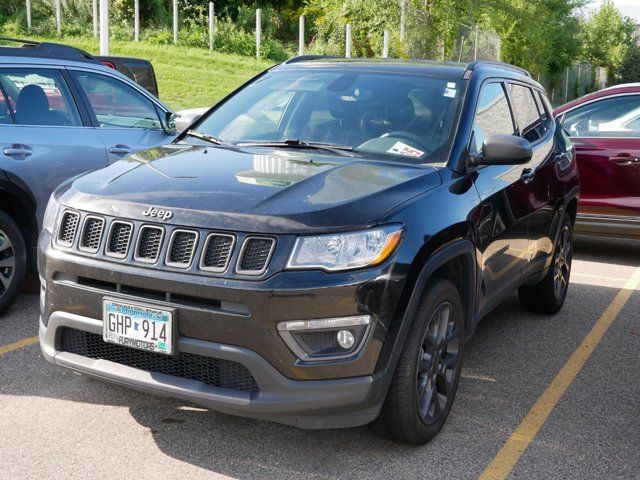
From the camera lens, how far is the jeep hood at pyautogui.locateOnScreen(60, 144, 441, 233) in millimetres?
3512

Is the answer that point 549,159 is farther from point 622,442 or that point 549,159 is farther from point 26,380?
point 26,380

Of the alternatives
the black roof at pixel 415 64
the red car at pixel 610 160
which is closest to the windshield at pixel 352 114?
the black roof at pixel 415 64

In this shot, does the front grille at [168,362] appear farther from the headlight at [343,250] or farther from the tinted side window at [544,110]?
the tinted side window at [544,110]

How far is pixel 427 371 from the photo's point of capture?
13.1 ft

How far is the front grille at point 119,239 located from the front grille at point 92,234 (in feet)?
0.21

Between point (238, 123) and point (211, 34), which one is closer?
point (238, 123)

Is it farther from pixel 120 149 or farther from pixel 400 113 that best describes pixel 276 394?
pixel 120 149

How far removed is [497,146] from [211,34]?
96.8 feet

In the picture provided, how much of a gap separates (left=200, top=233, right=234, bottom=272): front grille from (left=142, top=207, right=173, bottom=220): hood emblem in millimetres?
217

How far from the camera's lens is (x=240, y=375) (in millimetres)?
3504

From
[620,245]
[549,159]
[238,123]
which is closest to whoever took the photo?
[238,123]

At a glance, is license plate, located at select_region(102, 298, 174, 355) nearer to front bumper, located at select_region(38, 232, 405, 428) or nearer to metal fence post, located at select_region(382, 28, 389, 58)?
front bumper, located at select_region(38, 232, 405, 428)

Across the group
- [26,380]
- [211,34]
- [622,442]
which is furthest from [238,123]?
[211,34]

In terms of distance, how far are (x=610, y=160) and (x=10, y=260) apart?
5653mm
